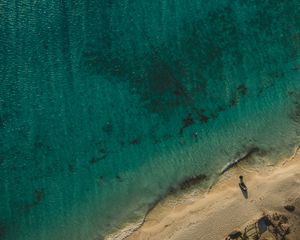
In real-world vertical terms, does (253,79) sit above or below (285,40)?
below

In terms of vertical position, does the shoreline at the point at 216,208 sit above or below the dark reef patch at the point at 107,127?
below

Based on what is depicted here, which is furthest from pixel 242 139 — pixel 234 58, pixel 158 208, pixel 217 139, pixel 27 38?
pixel 27 38

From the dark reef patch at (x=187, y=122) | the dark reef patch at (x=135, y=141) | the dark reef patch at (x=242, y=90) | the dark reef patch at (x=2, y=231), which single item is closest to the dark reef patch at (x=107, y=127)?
the dark reef patch at (x=135, y=141)

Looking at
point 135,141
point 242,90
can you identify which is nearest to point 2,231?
point 135,141

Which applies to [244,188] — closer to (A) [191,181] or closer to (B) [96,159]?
(A) [191,181]

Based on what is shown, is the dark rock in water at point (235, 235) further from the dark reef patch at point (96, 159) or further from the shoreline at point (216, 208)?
the dark reef patch at point (96, 159)

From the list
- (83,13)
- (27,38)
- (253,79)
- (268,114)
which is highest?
(83,13)

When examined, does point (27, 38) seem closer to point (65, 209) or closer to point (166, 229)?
point (65, 209)
